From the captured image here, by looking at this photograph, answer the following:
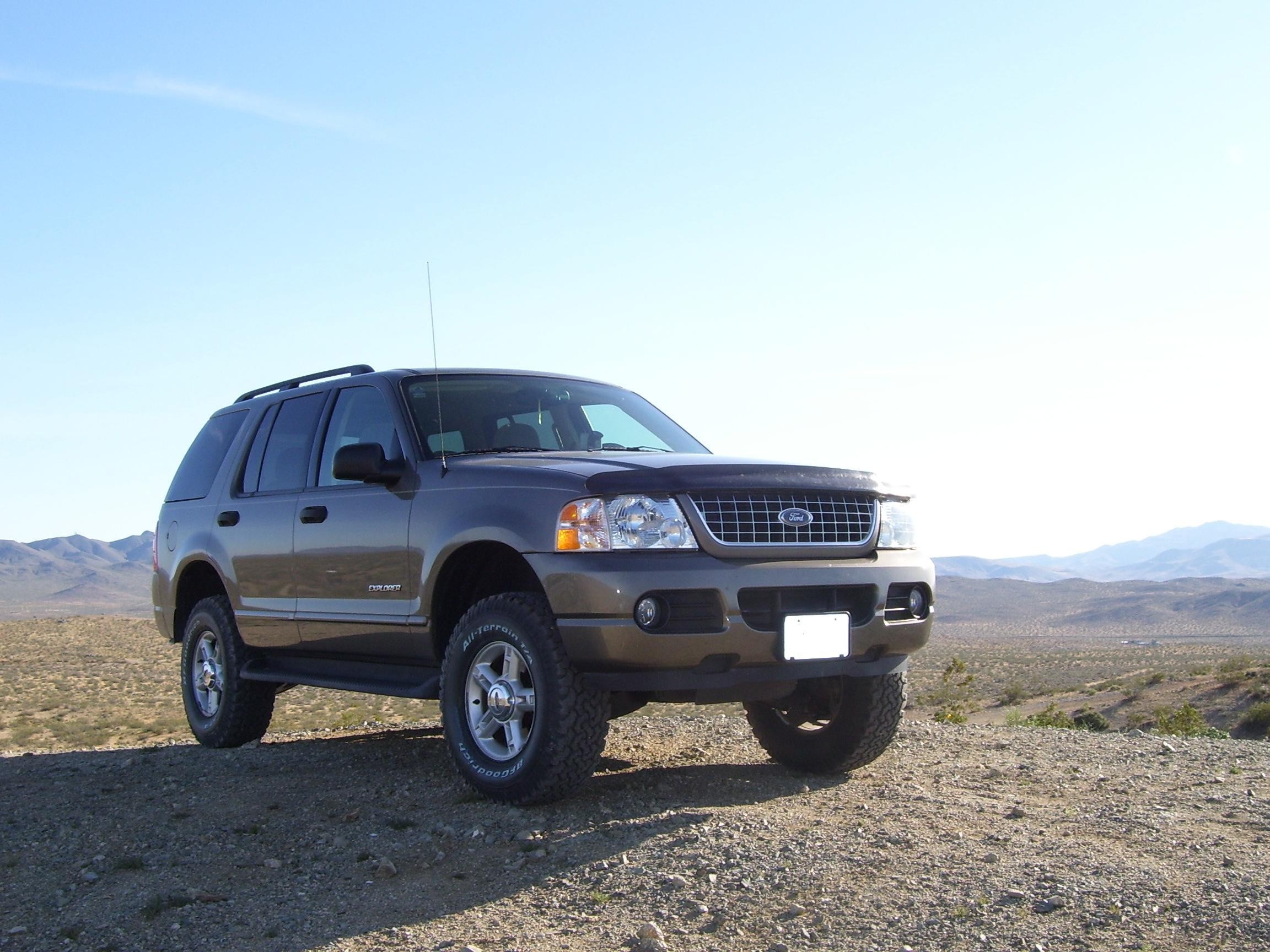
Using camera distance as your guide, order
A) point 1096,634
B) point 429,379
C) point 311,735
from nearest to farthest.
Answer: point 429,379, point 311,735, point 1096,634

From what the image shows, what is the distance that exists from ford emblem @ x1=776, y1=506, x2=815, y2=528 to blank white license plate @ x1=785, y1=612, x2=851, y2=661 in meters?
0.40

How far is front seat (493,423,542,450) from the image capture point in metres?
6.07

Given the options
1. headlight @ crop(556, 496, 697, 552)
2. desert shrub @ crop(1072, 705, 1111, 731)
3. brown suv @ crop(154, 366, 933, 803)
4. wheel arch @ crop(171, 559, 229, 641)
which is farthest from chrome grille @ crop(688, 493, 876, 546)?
desert shrub @ crop(1072, 705, 1111, 731)

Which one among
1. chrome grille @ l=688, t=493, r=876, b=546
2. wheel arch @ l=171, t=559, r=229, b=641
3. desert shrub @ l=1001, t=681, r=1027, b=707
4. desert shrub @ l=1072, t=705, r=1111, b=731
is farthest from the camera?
desert shrub @ l=1001, t=681, r=1027, b=707

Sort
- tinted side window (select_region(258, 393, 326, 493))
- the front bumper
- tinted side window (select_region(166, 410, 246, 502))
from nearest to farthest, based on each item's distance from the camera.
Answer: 1. the front bumper
2. tinted side window (select_region(258, 393, 326, 493))
3. tinted side window (select_region(166, 410, 246, 502))

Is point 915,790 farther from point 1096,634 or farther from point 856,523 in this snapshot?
point 1096,634

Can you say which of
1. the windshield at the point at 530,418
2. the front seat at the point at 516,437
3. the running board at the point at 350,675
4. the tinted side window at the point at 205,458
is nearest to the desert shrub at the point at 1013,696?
the tinted side window at the point at 205,458

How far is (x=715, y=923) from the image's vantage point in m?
3.83

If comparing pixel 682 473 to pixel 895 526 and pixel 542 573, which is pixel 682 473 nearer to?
pixel 542 573

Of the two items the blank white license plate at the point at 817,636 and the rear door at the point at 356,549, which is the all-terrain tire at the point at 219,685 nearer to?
the rear door at the point at 356,549

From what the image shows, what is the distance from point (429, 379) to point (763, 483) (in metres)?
2.07

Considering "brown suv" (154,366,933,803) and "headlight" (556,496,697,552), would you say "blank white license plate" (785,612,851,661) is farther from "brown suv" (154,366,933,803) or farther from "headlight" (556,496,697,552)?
"headlight" (556,496,697,552)

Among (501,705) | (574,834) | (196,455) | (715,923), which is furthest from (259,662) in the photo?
(715,923)

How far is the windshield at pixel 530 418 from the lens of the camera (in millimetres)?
6039
